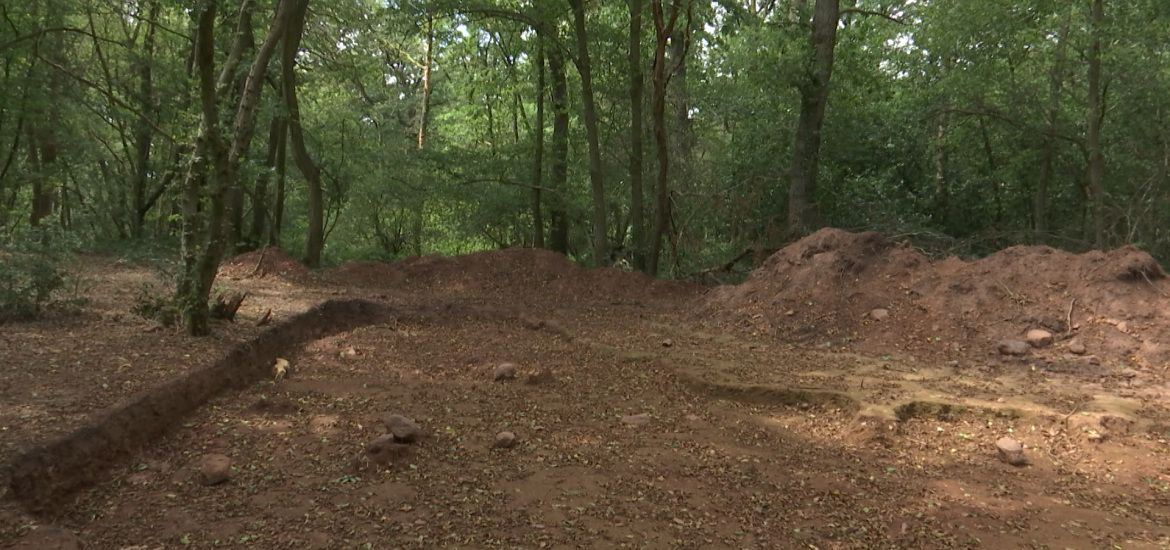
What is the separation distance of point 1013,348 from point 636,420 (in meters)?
4.16

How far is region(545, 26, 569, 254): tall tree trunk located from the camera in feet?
46.6

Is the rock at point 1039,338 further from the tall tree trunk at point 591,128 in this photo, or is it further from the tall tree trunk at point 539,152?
the tall tree trunk at point 539,152

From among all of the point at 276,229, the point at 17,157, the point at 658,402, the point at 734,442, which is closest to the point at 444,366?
the point at 658,402

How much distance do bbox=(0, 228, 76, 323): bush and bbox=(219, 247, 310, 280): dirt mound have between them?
4662 millimetres

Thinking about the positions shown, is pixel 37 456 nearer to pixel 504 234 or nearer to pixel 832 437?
pixel 832 437

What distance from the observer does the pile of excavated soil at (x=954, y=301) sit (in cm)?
689

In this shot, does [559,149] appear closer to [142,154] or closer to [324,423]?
[142,154]

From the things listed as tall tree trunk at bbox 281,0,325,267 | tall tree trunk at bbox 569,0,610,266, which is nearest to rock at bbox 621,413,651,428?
tall tree trunk at bbox 569,0,610,266

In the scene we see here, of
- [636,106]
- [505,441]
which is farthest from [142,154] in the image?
[505,441]

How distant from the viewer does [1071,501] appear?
4113 mm

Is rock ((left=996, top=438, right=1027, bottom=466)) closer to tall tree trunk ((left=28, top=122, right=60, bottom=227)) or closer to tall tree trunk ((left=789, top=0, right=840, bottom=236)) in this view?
tall tree trunk ((left=789, top=0, right=840, bottom=236))

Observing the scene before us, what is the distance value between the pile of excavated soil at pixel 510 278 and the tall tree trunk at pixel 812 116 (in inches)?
90.4

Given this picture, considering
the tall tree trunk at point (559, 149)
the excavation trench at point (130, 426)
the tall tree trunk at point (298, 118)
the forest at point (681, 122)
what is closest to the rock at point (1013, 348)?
the forest at point (681, 122)

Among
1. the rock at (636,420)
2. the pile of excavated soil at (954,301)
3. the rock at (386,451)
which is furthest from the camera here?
the pile of excavated soil at (954,301)
